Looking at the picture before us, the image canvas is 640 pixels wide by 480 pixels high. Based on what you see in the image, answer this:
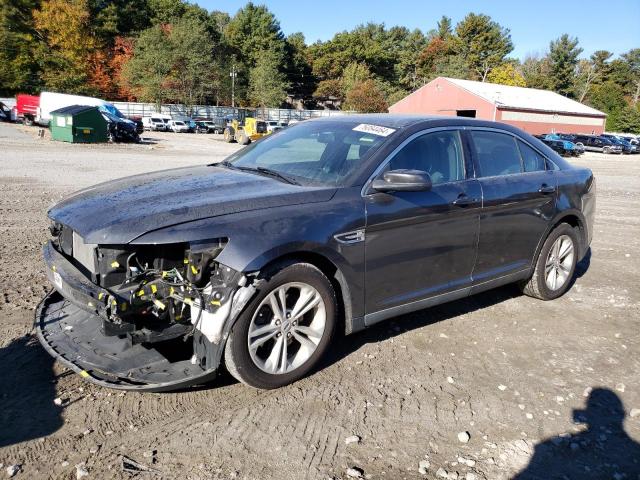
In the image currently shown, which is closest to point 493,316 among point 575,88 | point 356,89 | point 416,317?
point 416,317

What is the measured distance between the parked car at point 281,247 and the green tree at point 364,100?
69439mm

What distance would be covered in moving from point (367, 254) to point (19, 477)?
2298 millimetres

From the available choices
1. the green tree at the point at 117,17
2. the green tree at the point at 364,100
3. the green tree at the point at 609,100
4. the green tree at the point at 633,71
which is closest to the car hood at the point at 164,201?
the green tree at the point at 364,100

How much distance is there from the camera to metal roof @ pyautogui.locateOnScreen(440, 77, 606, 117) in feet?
174

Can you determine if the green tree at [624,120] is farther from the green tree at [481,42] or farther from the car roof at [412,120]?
the car roof at [412,120]

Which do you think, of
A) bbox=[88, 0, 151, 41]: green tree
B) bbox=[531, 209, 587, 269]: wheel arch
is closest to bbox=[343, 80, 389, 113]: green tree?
bbox=[88, 0, 151, 41]: green tree

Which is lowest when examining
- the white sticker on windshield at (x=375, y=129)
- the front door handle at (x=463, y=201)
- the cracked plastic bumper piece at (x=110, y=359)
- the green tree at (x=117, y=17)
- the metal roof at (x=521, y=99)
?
the cracked plastic bumper piece at (x=110, y=359)

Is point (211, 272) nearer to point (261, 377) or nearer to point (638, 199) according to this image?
point (261, 377)

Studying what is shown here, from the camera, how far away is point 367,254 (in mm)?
3576

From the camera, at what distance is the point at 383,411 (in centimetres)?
321

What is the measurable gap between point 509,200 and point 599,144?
45.2 m

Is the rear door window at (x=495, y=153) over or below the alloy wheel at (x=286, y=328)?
over

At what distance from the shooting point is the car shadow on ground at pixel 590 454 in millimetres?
2717

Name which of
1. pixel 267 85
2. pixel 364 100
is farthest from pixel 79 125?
pixel 364 100
